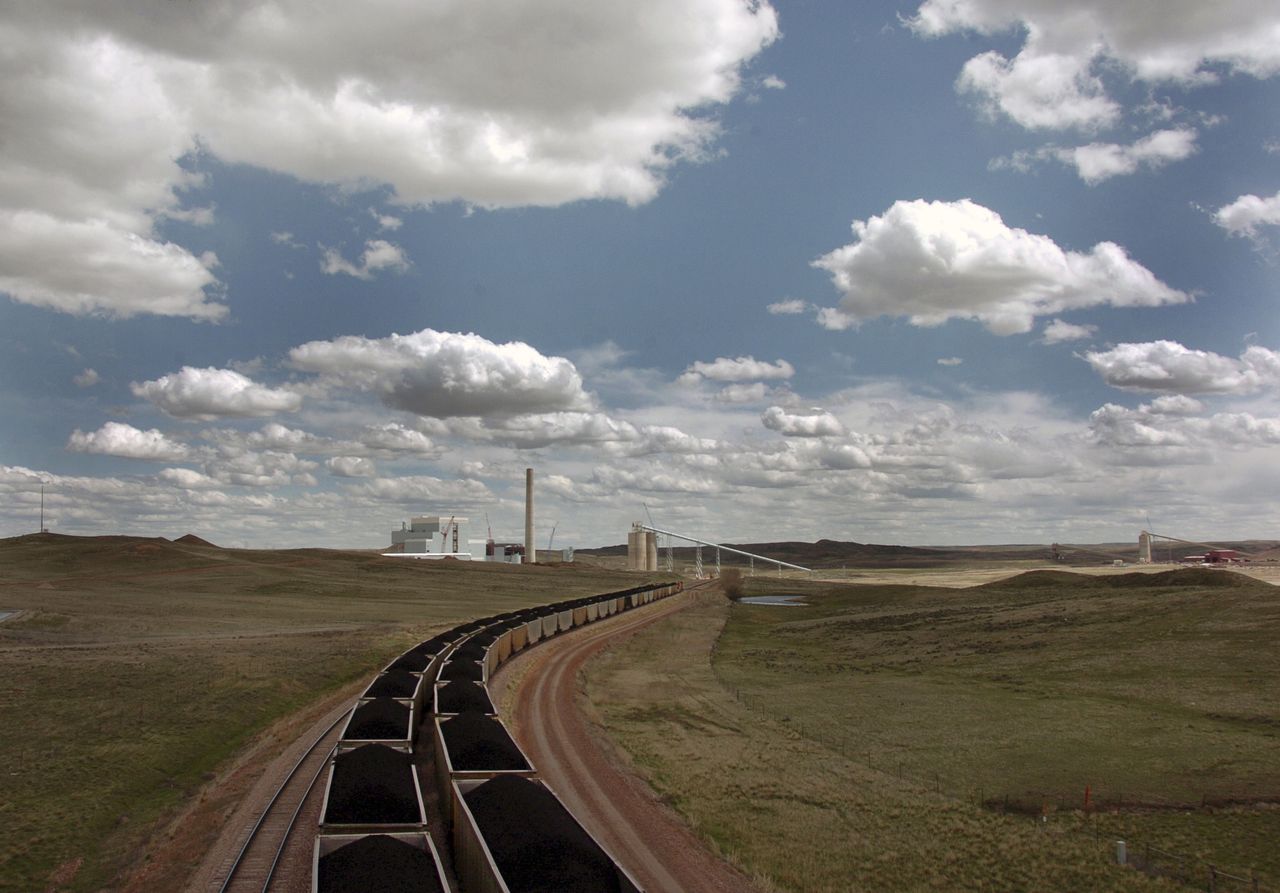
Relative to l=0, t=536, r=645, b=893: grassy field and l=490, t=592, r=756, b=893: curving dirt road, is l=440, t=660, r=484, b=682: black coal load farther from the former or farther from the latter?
l=0, t=536, r=645, b=893: grassy field

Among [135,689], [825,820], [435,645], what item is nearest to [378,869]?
[825,820]

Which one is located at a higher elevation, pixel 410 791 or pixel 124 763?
pixel 410 791

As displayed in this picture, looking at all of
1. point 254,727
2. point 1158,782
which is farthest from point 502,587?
point 1158,782

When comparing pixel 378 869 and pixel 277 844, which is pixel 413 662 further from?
pixel 378 869

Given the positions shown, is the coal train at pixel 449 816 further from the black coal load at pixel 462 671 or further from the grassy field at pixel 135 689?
the grassy field at pixel 135 689

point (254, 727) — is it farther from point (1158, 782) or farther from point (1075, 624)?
point (1075, 624)

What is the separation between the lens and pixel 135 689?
2024 inches

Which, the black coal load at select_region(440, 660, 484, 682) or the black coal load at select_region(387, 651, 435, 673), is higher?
the black coal load at select_region(440, 660, 484, 682)

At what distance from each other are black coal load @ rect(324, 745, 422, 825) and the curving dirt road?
23.2ft

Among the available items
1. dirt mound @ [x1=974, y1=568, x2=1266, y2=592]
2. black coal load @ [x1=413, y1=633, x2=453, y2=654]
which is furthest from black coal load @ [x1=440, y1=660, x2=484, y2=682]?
dirt mound @ [x1=974, y1=568, x2=1266, y2=592]

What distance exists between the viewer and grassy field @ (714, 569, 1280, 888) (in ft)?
115

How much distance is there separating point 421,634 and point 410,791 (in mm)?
61951

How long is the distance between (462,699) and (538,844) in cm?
1941

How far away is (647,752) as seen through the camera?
41812 millimetres
